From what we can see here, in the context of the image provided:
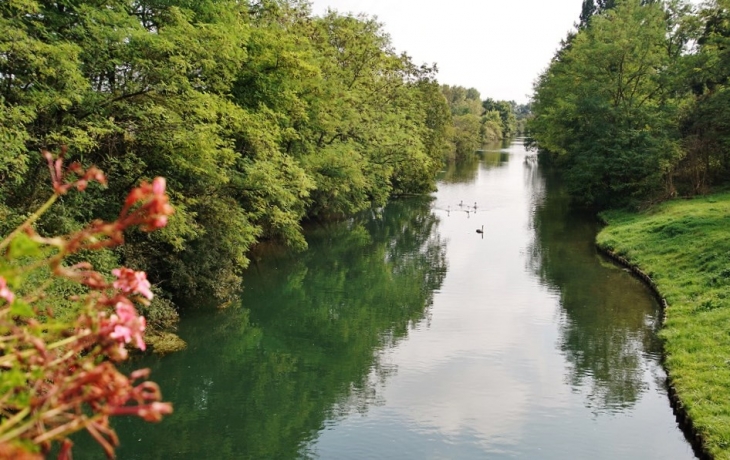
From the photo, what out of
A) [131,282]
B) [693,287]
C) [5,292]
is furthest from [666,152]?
[5,292]

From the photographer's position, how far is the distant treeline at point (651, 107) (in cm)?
3151

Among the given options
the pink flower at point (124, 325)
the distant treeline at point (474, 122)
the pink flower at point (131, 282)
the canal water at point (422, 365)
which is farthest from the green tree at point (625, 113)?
the pink flower at point (124, 325)

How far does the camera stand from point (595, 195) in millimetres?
36750

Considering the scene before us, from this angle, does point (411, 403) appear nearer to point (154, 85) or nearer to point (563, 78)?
point (154, 85)

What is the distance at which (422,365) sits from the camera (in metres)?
15.2

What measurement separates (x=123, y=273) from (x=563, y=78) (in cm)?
5451

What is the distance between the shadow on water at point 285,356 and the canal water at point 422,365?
5cm

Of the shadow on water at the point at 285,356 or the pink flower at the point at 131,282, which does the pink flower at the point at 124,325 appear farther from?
the shadow on water at the point at 285,356

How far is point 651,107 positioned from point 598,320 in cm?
2143

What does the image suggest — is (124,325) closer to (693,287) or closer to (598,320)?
(598,320)

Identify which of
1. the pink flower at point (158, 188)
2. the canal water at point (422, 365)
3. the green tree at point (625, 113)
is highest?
the green tree at point (625, 113)

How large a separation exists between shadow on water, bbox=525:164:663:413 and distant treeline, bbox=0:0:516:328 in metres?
9.96

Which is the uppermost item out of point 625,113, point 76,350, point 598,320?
point 625,113

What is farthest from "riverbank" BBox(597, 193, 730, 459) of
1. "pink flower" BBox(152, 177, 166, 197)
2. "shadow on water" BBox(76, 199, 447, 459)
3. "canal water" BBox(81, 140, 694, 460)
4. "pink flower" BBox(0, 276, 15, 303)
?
"pink flower" BBox(0, 276, 15, 303)
